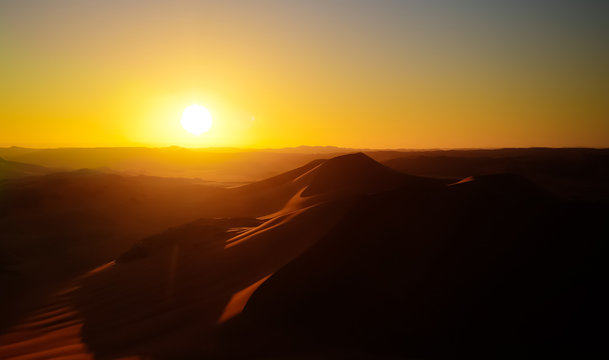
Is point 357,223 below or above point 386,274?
above

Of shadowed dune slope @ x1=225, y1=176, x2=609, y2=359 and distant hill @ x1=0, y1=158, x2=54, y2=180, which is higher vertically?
shadowed dune slope @ x1=225, y1=176, x2=609, y2=359

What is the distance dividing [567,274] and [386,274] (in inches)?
106

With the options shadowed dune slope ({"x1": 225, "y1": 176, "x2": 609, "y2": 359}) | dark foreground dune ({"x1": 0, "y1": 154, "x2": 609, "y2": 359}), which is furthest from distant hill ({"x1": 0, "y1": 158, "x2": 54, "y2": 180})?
shadowed dune slope ({"x1": 225, "y1": 176, "x2": 609, "y2": 359})

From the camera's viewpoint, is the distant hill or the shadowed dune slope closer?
the shadowed dune slope

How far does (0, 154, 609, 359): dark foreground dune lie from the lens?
177 inches

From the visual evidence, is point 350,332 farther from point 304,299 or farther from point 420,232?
point 420,232

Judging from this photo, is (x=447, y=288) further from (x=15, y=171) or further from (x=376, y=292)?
(x=15, y=171)

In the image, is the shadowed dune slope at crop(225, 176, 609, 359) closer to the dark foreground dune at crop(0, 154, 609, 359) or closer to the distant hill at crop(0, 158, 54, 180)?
the dark foreground dune at crop(0, 154, 609, 359)

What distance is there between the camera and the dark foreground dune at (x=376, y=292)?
449 centimetres

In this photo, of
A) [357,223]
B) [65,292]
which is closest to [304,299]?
[357,223]

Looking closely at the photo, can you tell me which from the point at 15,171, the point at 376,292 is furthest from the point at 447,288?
the point at 15,171

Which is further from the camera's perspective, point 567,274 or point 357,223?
point 357,223

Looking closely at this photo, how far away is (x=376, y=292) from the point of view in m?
5.39

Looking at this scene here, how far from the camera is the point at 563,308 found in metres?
4.70
